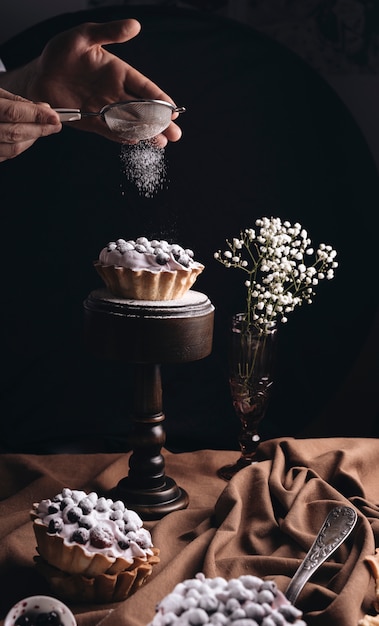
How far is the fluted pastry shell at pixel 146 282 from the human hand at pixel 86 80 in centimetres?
40

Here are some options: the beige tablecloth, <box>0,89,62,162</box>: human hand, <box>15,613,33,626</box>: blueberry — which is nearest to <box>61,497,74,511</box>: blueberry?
A: the beige tablecloth

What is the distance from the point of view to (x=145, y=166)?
2.24m

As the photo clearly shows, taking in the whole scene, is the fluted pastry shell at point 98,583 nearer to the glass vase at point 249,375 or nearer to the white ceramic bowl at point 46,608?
the white ceramic bowl at point 46,608

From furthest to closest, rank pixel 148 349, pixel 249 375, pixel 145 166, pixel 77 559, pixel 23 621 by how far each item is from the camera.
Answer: pixel 145 166, pixel 249 375, pixel 148 349, pixel 77 559, pixel 23 621

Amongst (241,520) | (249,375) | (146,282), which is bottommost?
(241,520)

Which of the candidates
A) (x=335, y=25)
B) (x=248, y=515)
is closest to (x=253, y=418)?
(x=248, y=515)

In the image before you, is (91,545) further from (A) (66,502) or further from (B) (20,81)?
(B) (20,81)

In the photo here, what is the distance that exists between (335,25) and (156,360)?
4.17ft

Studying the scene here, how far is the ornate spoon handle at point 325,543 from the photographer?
1254 mm

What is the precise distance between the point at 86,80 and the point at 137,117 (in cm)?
30

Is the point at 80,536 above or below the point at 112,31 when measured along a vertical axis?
below

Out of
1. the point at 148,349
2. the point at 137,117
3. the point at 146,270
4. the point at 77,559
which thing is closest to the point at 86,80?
the point at 137,117

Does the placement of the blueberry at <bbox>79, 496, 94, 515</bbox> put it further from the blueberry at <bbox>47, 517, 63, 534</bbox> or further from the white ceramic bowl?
the white ceramic bowl

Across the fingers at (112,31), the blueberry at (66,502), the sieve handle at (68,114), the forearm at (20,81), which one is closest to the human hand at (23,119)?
the sieve handle at (68,114)
